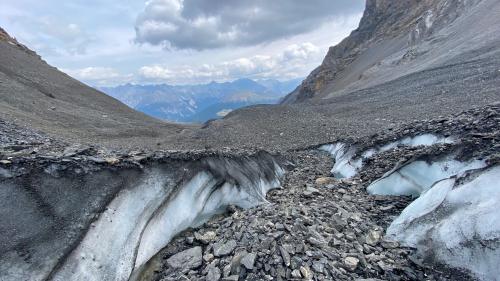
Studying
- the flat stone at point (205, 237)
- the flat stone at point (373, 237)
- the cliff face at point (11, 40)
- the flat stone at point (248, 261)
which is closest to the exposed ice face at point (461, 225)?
the flat stone at point (373, 237)

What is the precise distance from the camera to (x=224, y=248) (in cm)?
629

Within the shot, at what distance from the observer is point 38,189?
5.80m

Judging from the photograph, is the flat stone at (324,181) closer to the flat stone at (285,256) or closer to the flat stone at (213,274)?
the flat stone at (285,256)

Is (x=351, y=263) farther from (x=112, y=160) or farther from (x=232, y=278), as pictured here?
(x=112, y=160)

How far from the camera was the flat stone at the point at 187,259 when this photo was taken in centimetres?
607

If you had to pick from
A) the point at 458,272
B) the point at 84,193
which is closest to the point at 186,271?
the point at 84,193

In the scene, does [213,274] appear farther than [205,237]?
No

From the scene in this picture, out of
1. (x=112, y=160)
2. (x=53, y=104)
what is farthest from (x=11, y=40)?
(x=112, y=160)

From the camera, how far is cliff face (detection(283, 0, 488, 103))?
56.2 meters

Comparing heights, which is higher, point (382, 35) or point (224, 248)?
point (382, 35)

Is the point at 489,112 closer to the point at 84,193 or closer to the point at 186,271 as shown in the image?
the point at 186,271

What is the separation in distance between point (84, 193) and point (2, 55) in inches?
1925

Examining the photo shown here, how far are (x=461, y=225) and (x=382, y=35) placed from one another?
7825cm

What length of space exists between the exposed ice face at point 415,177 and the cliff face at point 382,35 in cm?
4466
